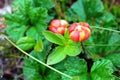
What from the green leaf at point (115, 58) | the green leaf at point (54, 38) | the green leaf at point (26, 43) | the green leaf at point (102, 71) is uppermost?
the green leaf at point (54, 38)

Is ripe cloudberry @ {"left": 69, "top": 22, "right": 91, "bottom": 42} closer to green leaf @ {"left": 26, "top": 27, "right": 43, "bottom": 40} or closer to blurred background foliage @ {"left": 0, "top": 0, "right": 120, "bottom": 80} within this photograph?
blurred background foliage @ {"left": 0, "top": 0, "right": 120, "bottom": 80}

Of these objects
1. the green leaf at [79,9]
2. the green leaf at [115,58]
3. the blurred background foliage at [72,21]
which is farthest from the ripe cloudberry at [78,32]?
the green leaf at [79,9]

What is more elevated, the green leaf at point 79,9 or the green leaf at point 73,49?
the green leaf at point 79,9

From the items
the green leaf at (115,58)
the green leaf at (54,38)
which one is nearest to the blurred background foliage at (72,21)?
the green leaf at (115,58)

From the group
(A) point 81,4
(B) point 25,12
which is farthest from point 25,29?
(A) point 81,4

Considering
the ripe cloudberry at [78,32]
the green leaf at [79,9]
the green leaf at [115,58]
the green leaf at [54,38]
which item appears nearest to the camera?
the ripe cloudberry at [78,32]

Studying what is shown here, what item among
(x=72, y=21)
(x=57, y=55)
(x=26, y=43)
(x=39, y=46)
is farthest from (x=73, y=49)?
(x=72, y=21)

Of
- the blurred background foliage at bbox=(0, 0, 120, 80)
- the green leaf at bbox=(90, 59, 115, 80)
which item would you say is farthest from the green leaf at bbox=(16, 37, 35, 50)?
the green leaf at bbox=(90, 59, 115, 80)

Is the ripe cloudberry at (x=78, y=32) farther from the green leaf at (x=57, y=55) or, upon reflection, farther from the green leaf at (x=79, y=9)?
the green leaf at (x=79, y=9)

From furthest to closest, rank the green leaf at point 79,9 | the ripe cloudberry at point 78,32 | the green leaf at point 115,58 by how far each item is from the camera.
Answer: the green leaf at point 79,9 < the green leaf at point 115,58 < the ripe cloudberry at point 78,32

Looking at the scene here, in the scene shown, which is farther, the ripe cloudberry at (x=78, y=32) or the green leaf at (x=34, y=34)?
the green leaf at (x=34, y=34)
